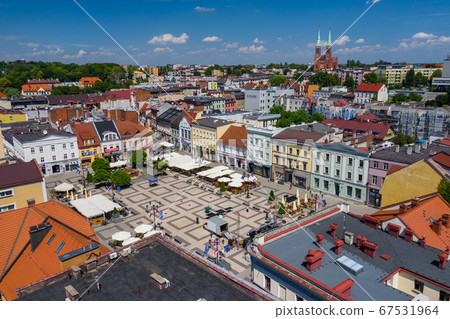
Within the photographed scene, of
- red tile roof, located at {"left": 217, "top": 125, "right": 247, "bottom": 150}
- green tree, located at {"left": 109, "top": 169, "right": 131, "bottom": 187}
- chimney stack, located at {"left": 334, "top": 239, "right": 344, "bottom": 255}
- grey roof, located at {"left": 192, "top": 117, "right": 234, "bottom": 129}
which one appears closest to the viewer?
chimney stack, located at {"left": 334, "top": 239, "right": 344, "bottom": 255}

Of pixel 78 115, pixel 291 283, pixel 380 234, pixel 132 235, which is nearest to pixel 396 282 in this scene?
pixel 380 234

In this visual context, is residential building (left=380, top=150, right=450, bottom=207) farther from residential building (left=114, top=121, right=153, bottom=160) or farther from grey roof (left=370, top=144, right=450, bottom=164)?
residential building (left=114, top=121, right=153, bottom=160)

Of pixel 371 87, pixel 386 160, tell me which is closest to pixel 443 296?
pixel 386 160

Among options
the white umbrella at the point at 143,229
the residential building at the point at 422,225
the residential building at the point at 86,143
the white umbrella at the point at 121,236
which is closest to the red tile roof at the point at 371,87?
the residential building at the point at 86,143

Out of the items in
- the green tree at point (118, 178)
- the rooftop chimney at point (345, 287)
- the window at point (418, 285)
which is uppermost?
the rooftop chimney at point (345, 287)

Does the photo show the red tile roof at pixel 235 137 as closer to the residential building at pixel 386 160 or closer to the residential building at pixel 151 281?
the residential building at pixel 386 160

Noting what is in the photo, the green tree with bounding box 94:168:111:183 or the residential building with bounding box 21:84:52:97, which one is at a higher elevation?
the residential building with bounding box 21:84:52:97

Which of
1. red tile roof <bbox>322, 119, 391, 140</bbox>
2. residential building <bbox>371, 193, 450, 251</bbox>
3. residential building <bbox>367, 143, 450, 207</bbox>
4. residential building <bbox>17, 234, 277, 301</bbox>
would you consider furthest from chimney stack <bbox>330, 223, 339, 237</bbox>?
red tile roof <bbox>322, 119, 391, 140</bbox>
